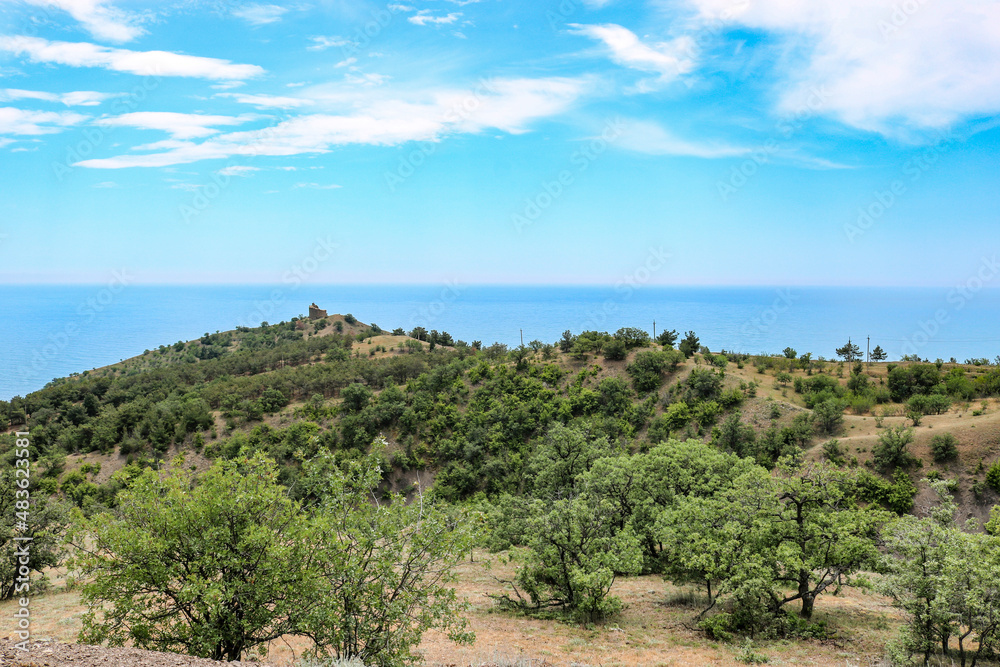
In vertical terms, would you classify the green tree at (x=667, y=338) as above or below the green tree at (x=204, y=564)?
above

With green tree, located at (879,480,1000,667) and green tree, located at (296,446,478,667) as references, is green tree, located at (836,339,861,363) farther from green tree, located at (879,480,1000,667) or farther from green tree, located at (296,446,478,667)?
green tree, located at (296,446,478,667)

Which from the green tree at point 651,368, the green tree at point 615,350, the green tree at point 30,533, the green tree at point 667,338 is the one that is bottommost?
the green tree at point 30,533

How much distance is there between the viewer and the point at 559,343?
4709cm

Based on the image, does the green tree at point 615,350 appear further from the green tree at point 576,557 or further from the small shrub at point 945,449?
the green tree at point 576,557

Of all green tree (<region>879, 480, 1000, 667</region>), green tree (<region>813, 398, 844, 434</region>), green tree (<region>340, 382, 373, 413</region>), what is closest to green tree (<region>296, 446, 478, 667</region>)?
green tree (<region>879, 480, 1000, 667</region>)

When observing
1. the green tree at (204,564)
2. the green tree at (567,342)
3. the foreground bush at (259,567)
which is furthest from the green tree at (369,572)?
the green tree at (567,342)

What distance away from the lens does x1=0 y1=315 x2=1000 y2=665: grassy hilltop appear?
46.0 feet

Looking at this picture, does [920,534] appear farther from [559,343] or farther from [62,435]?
[62,435]

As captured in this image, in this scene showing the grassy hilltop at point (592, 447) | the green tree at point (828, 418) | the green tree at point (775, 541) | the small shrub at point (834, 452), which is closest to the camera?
the green tree at point (775, 541)

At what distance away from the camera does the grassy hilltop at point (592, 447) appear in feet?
46.0

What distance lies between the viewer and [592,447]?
2716 centimetres

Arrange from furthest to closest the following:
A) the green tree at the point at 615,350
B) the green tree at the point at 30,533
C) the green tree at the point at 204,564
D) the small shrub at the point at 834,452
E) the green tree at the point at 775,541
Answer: the green tree at the point at 615,350
the small shrub at the point at 834,452
the green tree at the point at 30,533
the green tree at the point at 775,541
the green tree at the point at 204,564

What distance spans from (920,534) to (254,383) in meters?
48.0

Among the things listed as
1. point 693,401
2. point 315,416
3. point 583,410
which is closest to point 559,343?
point 583,410
